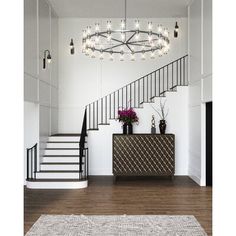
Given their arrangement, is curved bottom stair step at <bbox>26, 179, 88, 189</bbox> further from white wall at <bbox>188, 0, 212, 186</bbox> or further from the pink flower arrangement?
white wall at <bbox>188, 0, 212, 186</bbox>

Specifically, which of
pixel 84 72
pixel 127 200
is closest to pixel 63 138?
pixel 84 72

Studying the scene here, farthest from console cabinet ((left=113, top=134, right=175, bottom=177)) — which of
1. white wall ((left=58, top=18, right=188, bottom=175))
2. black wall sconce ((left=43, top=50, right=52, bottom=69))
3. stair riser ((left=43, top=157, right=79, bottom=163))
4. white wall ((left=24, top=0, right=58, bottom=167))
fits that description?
black wall sconce ((left=43, top=50, right=52, bottom=69))

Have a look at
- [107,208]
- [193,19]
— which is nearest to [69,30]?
[193,19]

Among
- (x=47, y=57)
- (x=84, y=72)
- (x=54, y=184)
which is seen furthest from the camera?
(x=84, y=72)

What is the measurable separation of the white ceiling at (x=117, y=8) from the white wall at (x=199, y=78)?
65cm

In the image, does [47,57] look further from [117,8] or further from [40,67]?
[117,8]

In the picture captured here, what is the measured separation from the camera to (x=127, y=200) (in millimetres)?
7555

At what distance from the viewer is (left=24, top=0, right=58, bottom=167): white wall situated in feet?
28.3

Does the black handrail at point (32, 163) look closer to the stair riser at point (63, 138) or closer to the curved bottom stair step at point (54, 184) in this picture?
the curved bottom stair step at point (54, 184)

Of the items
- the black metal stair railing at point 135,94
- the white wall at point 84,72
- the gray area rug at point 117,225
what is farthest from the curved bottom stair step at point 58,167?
the gray area rug at point 117,225

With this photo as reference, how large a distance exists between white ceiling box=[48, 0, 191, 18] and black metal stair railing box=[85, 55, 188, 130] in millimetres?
1522

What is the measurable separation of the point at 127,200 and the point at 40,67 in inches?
162
